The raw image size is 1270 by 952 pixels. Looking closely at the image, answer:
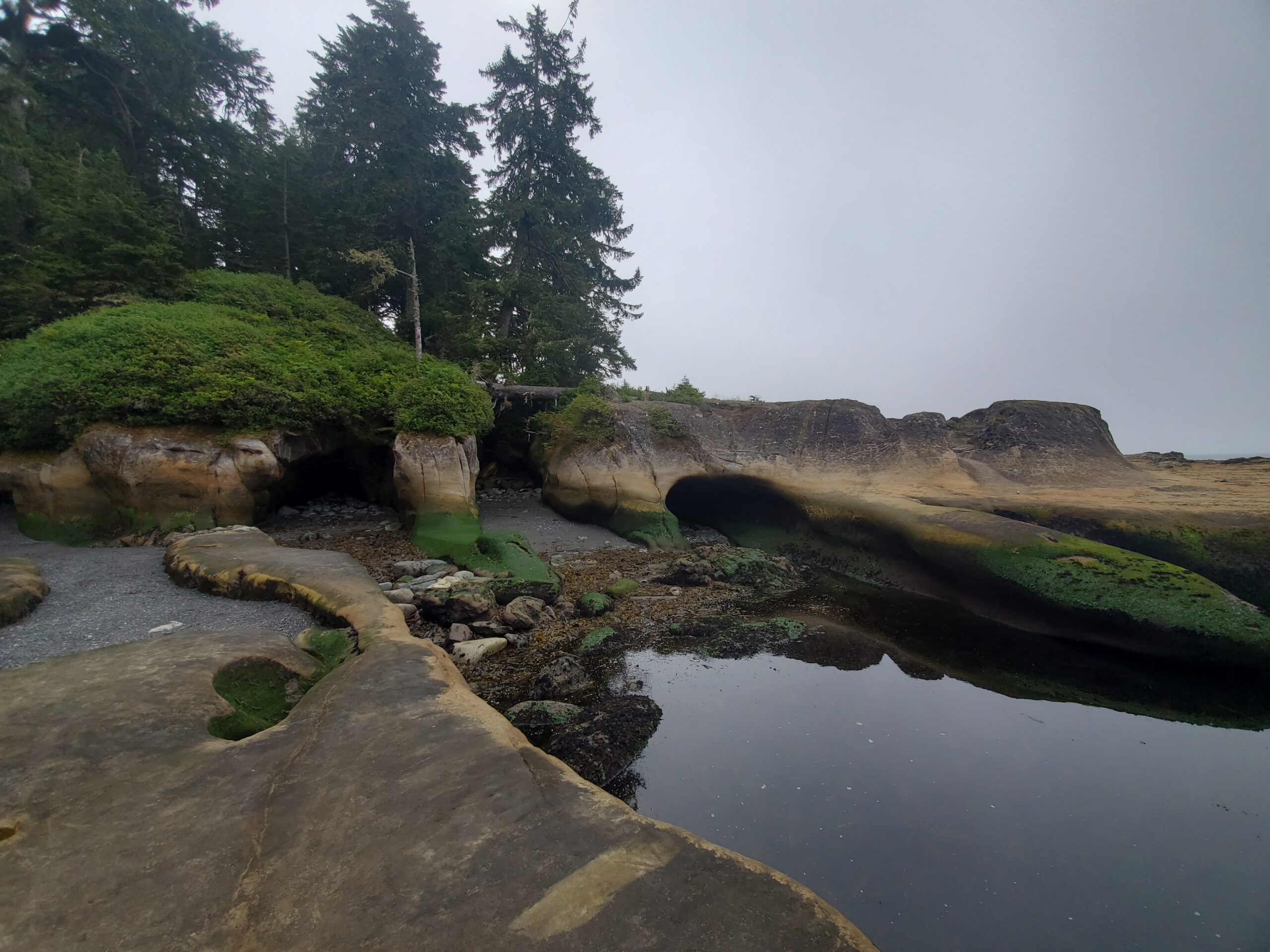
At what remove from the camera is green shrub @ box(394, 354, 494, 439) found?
1294 cm

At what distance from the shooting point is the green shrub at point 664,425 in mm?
17094

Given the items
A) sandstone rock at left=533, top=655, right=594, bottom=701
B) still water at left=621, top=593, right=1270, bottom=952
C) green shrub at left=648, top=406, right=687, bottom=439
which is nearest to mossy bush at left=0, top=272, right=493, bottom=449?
green shrub at left=648, top=406, right=687, bottom=439

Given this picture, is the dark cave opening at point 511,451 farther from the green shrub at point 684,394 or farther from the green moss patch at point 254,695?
the green moss patch at point 254,695

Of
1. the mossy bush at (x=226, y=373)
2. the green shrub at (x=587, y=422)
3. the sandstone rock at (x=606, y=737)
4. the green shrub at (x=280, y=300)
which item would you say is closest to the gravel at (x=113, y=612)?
the sandstone rock at (x=606, y=737)

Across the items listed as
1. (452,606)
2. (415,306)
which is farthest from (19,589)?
(415,306)

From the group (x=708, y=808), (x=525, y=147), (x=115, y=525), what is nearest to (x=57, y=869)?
(x=708, y=808)

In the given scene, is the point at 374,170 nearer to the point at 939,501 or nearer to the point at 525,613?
the point at 525,613

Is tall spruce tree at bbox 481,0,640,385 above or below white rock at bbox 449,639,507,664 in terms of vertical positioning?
above

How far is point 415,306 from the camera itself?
59.7ft

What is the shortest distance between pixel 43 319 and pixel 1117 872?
21.3 meters

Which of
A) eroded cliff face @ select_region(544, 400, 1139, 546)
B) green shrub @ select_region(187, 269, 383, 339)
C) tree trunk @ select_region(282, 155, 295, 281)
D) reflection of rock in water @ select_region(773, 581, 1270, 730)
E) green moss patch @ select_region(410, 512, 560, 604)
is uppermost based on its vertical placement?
tree trunk @ select_region(282, 155, 295, 281)

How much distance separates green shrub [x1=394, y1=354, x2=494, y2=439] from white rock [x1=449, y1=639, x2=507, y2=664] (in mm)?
7283

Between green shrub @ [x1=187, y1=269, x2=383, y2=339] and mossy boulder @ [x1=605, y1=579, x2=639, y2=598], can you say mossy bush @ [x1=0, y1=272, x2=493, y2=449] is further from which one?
mossy boulder @ [x1=605, y1=579, x2=639, y2=598]

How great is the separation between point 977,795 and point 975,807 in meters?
0.21
